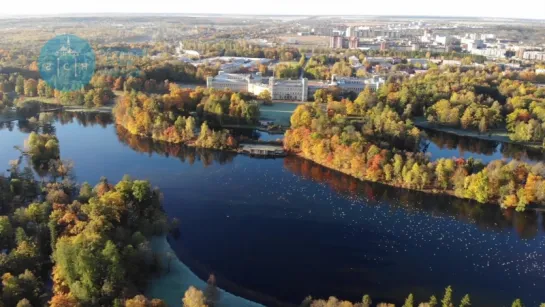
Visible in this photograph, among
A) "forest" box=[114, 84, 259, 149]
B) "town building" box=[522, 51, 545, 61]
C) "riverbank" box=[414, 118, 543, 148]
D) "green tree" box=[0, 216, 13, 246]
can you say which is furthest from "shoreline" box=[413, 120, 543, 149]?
"town building" box=[522, 51, 545, 61]

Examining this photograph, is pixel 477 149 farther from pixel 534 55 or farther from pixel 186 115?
pixel 534 55


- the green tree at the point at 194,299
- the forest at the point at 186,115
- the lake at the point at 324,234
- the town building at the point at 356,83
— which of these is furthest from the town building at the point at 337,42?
the green tree at the point at 194,299

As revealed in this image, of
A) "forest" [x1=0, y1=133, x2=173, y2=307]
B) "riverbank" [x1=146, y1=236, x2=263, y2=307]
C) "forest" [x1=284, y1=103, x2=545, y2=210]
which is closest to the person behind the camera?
"forest" [x1=0, y1=133, x2=173, y2=307]

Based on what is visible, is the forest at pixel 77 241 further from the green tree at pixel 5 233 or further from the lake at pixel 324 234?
the lake at pixel 324 234

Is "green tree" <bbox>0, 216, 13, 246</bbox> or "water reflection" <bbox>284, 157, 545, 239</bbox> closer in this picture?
"green tree" <bbox>0, 216, 13, 246</bbox>

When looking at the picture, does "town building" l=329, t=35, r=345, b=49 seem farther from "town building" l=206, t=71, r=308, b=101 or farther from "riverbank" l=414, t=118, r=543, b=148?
"riverbank" l=414, t=118, r=543, b=148
